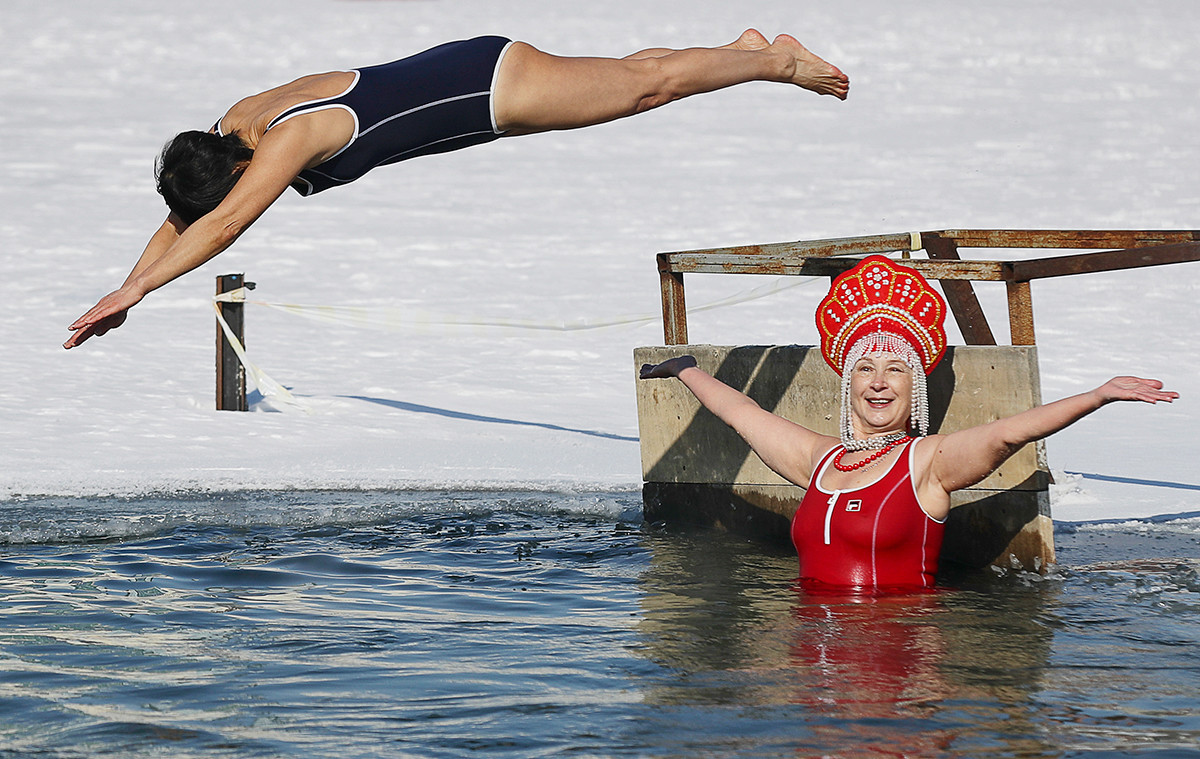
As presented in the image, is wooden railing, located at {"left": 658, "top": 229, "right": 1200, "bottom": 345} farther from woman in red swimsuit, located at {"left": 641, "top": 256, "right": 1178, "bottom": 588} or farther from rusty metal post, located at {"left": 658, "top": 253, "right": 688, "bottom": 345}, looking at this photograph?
woman in red swimsuit, located at {"left": 641, "top": 256, "right": 1178, "bottom": 588}

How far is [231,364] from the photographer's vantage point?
1080cm

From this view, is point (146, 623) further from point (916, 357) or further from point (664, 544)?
point (916, 357)

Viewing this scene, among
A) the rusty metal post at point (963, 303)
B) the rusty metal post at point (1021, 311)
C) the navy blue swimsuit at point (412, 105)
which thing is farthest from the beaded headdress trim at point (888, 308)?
the navy blue swimsuit at point (412, 105)

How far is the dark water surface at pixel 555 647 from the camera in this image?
3602 millimetres

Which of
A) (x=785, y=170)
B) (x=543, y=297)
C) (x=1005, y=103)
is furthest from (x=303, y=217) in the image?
(x=1005, y=103)

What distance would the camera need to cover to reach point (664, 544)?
21.3 feet

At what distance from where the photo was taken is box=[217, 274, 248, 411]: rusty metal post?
10.7 m

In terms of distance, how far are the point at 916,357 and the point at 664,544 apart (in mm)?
1784

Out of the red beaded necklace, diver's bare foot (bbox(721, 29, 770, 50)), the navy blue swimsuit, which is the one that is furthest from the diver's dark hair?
the red beaded necklace

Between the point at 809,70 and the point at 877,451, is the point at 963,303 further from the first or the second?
the point at 877,451

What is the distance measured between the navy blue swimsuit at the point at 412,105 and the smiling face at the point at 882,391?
1.65 meters

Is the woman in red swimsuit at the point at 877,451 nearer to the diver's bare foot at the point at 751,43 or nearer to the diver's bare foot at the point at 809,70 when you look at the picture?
the diver's bare foot at the point at 809,70

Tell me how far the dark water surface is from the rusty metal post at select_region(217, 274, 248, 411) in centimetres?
394

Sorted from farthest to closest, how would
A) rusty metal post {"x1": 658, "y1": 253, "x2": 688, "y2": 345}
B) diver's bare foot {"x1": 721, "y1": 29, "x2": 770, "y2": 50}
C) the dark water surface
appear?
rusty metal post {"x1": 658, "y1": 253, "x2": 688, "y2": 345}
diver's bare foot {"x1": 721, "y1": 29, "x2": 770, "y2": 50}
the dark water surface
